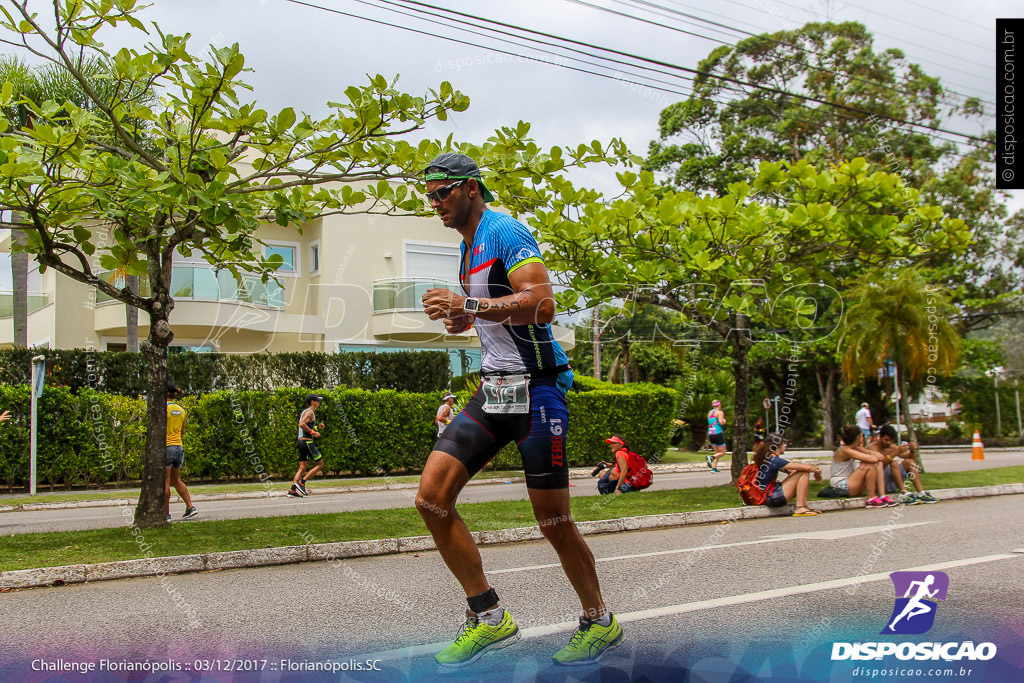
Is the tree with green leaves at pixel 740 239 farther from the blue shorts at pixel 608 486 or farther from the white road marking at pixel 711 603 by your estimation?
the white road marking at pixel 711 603

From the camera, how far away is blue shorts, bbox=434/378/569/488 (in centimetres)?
346

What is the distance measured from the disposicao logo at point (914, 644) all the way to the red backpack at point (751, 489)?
5.33 m

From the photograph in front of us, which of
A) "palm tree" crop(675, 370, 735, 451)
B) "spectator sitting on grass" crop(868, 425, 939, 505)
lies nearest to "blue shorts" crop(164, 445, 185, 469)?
"spectator sitting on grass" crop(868, 425, 939, 505)

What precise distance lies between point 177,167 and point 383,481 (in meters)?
12.2

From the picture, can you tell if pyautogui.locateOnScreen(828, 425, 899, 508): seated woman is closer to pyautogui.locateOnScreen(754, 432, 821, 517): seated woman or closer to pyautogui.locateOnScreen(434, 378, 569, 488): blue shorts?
pyautogui.locateOnScreen(754, 432, 821, 517): seated woman

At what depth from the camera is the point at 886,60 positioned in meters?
33.6

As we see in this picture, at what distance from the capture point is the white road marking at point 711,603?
3.93 meters

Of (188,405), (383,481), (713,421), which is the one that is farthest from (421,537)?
(713,421)

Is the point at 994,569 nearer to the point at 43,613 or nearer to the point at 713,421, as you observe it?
the point at 43,613

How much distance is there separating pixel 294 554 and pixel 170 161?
3.55 metres

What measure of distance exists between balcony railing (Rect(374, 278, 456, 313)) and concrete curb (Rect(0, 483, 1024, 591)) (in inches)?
672

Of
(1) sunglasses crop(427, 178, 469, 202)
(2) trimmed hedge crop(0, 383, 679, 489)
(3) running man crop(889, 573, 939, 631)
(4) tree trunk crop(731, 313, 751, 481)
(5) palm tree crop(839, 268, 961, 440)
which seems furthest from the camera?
(2) trimmed hedge crop(0, 383, 679, 489)

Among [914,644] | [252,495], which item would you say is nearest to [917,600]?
[914,644]

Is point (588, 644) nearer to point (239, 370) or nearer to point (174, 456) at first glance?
point (174, 456)
